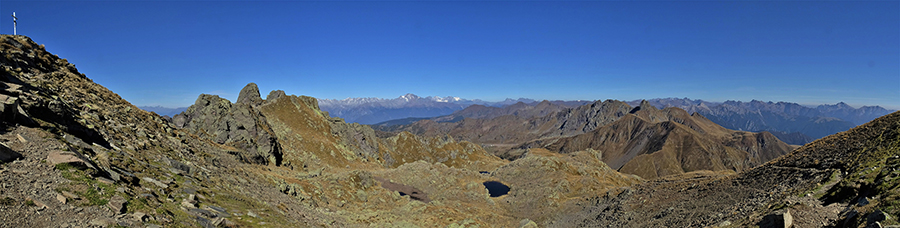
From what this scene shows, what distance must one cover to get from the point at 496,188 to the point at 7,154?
410 ft

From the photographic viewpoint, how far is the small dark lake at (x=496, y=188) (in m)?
124

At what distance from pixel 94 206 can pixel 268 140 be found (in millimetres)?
55312

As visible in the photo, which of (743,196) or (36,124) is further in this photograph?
(743,196)

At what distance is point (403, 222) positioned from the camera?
43.3 meters

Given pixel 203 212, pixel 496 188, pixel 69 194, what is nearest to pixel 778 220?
pixel 203 212

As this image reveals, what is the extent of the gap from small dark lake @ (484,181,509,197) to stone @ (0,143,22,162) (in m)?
114

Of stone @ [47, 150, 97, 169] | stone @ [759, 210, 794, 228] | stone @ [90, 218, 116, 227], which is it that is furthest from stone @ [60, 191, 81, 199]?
stone @ [759, 210, 794, 228]

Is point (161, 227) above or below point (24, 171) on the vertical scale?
below

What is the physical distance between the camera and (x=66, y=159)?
50.8 ft

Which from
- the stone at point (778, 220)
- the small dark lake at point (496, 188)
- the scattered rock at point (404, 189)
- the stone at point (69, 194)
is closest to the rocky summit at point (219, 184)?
the stone at point (69, 194)

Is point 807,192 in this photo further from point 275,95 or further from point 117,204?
Answer: point 275,95

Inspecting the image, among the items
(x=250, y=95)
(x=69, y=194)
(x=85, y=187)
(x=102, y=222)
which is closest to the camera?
(x=102, y=222)

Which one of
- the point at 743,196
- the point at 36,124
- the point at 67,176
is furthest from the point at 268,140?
the point at 743,196

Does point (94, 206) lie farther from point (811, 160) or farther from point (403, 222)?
point (811, 160)
